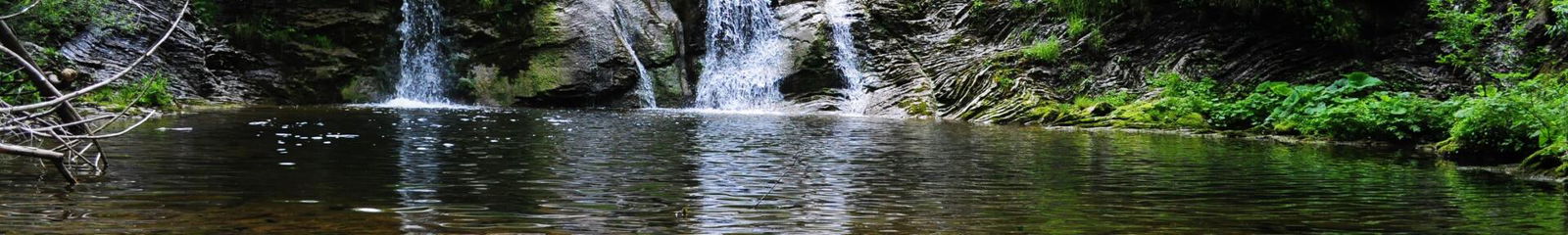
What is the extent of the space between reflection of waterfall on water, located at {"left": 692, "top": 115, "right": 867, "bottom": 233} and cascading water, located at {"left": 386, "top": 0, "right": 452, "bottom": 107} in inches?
519

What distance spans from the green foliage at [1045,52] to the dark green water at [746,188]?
335 inches

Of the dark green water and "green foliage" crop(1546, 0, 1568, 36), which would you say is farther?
"green foliage" crop(1546, 0, 1568, 36)

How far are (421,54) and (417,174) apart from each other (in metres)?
18.9

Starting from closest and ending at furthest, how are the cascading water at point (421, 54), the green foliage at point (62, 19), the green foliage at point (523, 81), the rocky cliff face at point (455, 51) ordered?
the green foliage at point (62, 19) < the rocky cliff face at point (455, 51) < the green foliage at point (523, 81) < the cascading water at point (421, 54)

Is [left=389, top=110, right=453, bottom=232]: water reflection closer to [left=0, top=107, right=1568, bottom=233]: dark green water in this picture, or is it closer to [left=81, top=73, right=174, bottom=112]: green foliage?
[left=0, top=107, right=1568, bottom=233]: dark green water

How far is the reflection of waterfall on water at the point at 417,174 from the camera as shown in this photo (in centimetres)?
536

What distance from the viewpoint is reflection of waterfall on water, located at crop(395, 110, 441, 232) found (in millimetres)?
5363

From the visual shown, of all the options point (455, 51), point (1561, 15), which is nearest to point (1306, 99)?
point (1561, 15)

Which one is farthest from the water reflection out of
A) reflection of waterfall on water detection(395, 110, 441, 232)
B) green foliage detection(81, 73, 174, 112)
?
green foliage detection(81, 73, 174, 112)

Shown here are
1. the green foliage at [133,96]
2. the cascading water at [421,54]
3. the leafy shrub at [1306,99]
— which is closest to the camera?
the leafy shrub at [1306,99]

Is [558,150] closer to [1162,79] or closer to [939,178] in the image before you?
[939,178]

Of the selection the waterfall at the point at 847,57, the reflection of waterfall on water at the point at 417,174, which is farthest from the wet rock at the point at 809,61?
the reflection of waterfall on water at the point at 417,174

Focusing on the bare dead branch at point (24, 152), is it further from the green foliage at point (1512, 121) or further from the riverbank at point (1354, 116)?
the green foliage at point (1512, 121)

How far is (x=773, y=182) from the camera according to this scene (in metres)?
7.46
